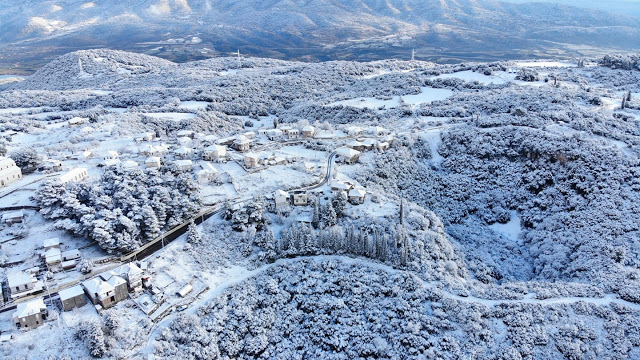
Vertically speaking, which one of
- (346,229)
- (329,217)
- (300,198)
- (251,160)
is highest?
(251,160)

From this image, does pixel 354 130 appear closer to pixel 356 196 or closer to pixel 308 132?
pixel 308 132

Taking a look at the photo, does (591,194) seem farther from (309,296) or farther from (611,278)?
(309,296)

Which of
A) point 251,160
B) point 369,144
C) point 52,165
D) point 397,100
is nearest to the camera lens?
point 52,165

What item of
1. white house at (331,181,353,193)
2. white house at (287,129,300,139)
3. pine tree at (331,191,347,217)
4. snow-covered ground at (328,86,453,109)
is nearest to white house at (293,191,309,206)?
pine tree at (331,191,347,217)

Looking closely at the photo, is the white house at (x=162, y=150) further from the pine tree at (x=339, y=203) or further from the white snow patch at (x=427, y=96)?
the white snow patch at (x=427, y=96)

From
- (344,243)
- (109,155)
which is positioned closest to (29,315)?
(344,243)

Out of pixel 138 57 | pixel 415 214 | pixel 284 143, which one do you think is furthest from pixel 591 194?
pixel 138 57

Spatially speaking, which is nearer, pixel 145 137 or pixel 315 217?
pixel 315 217
